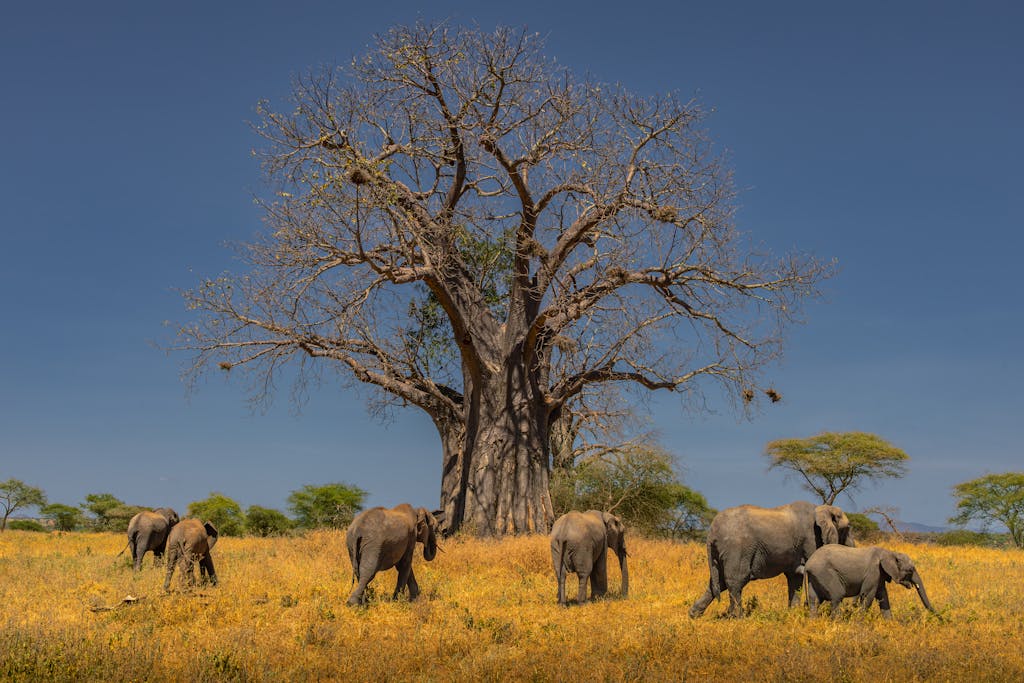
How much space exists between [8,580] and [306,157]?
10.6 metres

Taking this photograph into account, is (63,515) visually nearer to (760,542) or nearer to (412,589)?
(412,589)

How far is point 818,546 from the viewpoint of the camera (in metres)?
11.5

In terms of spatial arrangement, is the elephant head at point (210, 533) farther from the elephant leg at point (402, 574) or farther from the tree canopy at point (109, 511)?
the tree canopy at point (109, 511)

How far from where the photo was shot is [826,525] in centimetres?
1133

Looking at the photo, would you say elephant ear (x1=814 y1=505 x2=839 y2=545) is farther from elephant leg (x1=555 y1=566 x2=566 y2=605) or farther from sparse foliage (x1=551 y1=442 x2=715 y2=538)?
sparse foliage (x1=551 y1=442 x2=715 y2=538)

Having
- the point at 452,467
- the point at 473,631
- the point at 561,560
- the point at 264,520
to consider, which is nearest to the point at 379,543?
the point at 473,631

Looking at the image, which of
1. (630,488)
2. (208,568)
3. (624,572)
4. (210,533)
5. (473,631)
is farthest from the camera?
(630,488)

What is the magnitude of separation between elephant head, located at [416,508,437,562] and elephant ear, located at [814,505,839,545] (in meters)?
5.54

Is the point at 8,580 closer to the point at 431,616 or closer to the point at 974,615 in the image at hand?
the point at 431,616

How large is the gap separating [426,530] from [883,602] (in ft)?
20.9

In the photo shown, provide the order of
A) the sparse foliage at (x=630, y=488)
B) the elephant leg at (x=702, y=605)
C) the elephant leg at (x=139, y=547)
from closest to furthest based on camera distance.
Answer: the elephant leg at (x=702, y=605) < the elephant leg at (x=139, y=547) < the sparse foliage at (x=630, y=488)

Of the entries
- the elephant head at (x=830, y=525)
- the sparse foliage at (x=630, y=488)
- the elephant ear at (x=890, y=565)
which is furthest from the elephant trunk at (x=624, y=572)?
the sparse foliage at (x=630, y=488)

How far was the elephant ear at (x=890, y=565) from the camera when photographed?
35.2 feet

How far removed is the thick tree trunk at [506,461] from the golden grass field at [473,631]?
4153 mm
